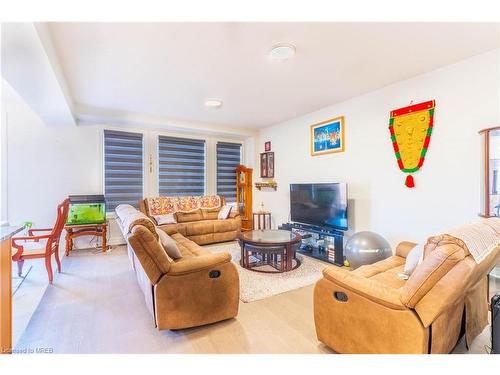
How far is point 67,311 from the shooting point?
2.30m

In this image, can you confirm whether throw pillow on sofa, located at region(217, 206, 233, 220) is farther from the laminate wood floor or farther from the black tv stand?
the laminate wood floor

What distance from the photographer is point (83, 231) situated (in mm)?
4230

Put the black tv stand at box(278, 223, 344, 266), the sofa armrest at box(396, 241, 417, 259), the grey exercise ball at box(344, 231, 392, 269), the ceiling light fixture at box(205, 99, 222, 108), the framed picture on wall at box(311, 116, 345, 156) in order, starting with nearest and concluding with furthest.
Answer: the sofa armrest at box(396, 241, 417, 259)
the grey exercise ball at box(344, 231, 392, 269)
the black tv stand at box(278, 223, 344, 266)
the ceiling light fixture at box(205, 99, 222, 108)
the framed picture on wall at box(311, 116, 345, 156)

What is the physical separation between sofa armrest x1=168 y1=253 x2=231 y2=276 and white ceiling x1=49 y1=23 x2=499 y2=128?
1890 mm

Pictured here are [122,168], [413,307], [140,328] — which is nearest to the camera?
[413,307]

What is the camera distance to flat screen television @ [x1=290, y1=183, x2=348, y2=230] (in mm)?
3650

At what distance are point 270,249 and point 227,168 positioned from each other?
3.33 meters

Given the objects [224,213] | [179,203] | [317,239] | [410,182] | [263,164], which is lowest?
[317,239]

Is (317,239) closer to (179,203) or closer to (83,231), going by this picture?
(179,203)

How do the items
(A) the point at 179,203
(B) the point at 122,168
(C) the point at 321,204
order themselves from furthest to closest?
(A) the point at 179,203 < (B) the point at 122,168 < (C) the point at 321,204

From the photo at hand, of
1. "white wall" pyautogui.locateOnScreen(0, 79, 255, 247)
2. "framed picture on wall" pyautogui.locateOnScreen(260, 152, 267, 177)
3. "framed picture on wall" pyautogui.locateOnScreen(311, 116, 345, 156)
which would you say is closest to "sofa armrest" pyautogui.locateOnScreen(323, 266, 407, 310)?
"framed picture on wall" pyautogui.locateOnScreen(311, 116, 345, 156)

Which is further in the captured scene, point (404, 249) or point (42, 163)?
point (42, 163)

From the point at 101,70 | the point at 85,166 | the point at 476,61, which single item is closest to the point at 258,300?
the point at 101,70

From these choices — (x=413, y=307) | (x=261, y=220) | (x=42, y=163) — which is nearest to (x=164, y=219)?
(x=261, y=220)
